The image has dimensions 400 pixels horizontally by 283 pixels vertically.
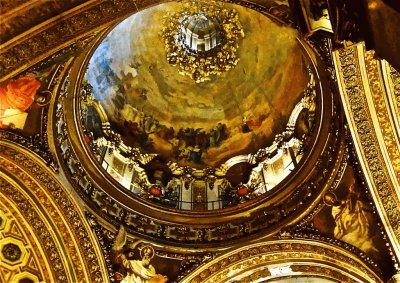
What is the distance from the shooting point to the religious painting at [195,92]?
13641 mm

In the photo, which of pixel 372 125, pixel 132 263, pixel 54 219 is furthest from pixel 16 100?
pixel 372 125

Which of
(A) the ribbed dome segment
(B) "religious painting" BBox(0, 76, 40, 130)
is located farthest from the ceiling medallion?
(B) "religious painting" BBox(0, 76, 40, 130)

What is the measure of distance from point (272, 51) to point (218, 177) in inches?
134

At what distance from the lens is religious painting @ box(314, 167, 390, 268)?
33.1 ft

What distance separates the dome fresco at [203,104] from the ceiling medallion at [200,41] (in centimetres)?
13

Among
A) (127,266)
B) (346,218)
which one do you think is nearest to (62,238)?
(127,266)

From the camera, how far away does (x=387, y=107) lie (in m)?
10.0

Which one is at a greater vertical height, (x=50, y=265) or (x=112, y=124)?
(x=112, y=124)

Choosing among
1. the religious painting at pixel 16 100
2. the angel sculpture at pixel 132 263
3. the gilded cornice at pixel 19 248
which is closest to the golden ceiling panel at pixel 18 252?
the gilded cornice at pixel 19 248

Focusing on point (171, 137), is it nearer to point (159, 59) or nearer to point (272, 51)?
point (159, 59)

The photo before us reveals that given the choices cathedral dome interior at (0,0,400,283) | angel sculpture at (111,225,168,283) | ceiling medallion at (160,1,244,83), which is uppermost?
ceiling medallion at (160,1,244,83)

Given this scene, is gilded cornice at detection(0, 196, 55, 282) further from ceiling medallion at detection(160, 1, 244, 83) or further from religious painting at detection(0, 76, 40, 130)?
ceiling medallion at detection(160, 1, 244, 83)

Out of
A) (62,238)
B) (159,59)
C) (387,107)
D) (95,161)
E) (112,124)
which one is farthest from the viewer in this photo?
(159,59)

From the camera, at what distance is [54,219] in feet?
35.3
